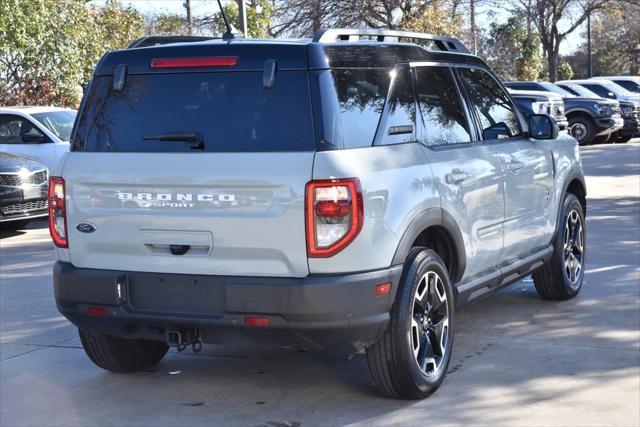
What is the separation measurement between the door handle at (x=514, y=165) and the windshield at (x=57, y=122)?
32.8 ft

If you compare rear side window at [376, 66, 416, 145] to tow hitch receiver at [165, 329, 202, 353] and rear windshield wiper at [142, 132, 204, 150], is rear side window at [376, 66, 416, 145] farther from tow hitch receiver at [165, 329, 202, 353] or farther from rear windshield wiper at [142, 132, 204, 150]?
tow hitch receiver at [165, 329, 202, 353]

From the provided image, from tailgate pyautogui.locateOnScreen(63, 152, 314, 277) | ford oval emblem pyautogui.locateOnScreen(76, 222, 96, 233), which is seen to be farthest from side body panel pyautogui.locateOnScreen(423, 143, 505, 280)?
ford oval emblem pyautogui.locateOnScreen(76, 222, 96, 233)

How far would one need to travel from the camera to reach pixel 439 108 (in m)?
5.83

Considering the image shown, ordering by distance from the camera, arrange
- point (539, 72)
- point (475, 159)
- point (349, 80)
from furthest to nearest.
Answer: point (539, 72) < point (475, 159) < point (349, 80)

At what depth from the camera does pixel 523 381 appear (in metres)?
5.52

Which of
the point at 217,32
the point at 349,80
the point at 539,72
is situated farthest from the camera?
the point at 539,72

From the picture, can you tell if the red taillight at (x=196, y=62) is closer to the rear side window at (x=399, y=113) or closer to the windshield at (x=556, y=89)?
the rear side window at (x=399, y=113)

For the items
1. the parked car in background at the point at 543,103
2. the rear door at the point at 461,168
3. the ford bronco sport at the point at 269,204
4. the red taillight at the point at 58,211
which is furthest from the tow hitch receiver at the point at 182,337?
the parked car in background at the point at 543,103

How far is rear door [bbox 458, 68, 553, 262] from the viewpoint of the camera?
6.34m

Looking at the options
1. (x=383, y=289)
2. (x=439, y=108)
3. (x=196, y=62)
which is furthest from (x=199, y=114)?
(x=439, y=108)

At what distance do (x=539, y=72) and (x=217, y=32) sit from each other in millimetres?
17013

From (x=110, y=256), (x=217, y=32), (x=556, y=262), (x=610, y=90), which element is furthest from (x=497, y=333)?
(x=217, y=32)

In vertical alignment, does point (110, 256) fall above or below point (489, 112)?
below

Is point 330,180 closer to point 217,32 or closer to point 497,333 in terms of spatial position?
point 497,333
